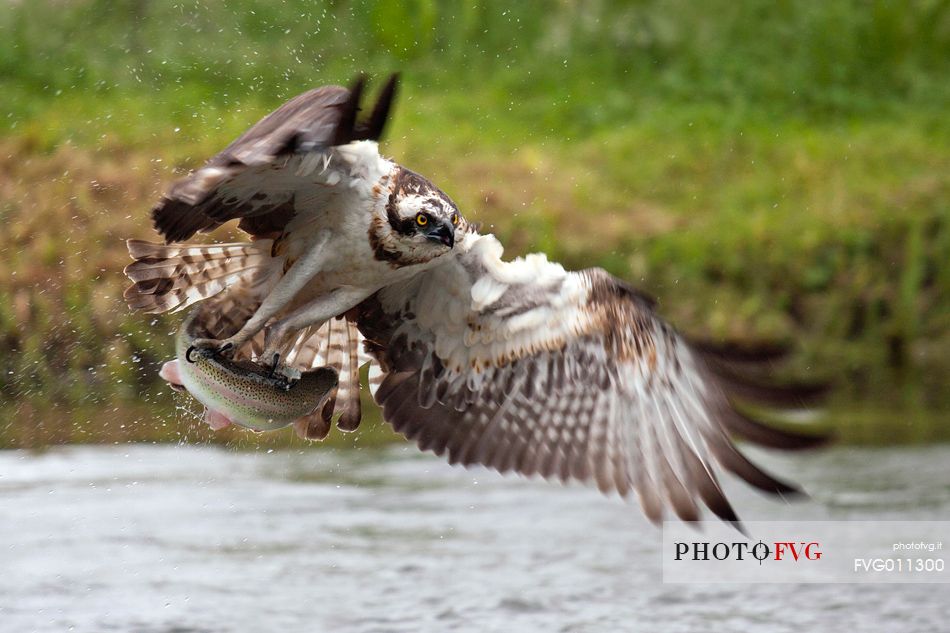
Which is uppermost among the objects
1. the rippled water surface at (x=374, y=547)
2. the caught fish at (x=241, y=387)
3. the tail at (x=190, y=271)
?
the tail at (x=190, y=271)

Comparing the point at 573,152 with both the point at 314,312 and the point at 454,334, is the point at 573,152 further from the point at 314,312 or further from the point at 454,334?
the point at 314,312

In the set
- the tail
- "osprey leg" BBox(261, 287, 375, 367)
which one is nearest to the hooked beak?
"osprey leg" BBox(261, 287, 375, 367)

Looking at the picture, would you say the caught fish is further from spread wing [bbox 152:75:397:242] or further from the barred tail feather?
spread wing [bbox 152:75:397:242]

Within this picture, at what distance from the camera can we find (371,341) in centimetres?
594

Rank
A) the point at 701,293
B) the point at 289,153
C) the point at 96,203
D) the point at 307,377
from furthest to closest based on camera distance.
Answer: the point at 701,293 → the point at 96,203 → the point at 307,377 → the point at 289,153

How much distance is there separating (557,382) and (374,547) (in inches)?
62.0

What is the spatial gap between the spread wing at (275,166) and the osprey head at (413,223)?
0.59 feet

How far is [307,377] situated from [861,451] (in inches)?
163

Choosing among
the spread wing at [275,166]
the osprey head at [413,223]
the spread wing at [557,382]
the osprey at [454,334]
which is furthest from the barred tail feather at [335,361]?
the osprey head at [413,223]

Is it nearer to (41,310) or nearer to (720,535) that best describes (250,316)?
(720,535)

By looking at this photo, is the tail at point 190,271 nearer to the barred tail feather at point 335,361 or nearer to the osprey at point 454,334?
the osprey at point 454,334

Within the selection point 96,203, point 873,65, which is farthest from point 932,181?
point 96,203

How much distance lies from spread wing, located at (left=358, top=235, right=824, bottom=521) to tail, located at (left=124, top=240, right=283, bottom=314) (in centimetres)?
47

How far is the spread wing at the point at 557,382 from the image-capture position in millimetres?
5270
